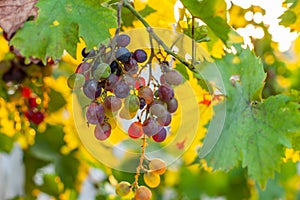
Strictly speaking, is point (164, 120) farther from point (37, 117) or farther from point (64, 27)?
point (37, 117)

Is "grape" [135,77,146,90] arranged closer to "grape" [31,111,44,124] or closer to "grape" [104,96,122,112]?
"grape" [104,96,122,112]

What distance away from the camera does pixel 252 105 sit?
35.9 inches

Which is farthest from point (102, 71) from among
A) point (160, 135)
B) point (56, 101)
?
point (56, 101)

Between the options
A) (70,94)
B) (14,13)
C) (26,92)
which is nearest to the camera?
(14,13)

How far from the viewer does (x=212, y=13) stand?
3.03ft

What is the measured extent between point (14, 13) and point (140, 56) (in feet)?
0.61

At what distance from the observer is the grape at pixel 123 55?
0.79m

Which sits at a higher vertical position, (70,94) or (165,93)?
(165,93)

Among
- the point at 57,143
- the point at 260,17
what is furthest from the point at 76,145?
the point at 260,17

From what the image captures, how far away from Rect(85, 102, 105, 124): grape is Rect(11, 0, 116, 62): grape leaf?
7 cm

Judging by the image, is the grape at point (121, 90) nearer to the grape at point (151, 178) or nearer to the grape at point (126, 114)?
the grape at point (126, 114)


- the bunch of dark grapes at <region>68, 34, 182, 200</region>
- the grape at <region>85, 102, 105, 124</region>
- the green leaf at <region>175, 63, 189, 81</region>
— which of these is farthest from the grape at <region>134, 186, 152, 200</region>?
the green leaf at <region>175, 63, 189, 81</region>

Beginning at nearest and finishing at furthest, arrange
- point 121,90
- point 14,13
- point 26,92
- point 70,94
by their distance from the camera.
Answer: point 121,90
point 14,13
point 26,92
point 70,94

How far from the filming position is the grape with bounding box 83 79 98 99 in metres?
0.77
